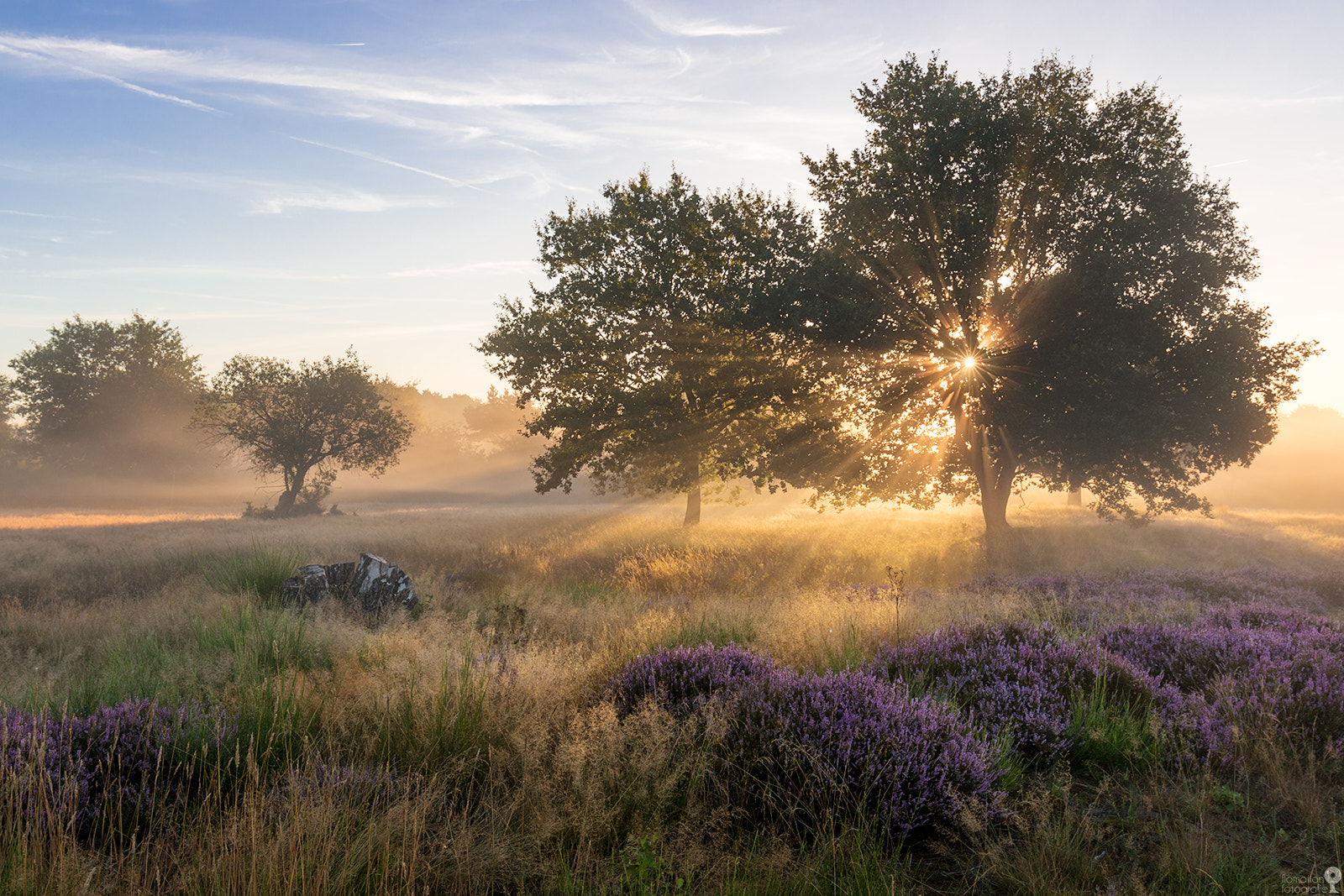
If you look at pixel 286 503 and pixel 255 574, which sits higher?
pixel 255 574

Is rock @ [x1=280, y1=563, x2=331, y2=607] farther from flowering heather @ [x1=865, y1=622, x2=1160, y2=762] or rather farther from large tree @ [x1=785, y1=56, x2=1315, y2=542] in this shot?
large tree @ [x1=785, y1=56, x2=1315, y2=542]

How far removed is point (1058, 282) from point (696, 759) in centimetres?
1556

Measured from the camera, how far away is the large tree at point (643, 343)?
20672mm

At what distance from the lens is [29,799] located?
9.27ft

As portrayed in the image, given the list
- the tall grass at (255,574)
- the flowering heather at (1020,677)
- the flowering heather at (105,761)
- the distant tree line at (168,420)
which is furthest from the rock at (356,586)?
the distant tree line at (168,420)

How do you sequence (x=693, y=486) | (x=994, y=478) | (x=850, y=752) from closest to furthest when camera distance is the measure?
(x=850, y=752) < (x=994, y=478) < (x=693, y=486)

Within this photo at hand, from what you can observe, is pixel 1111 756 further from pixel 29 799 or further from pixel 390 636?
pixel 390 636

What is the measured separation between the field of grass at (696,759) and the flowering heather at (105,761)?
0.02 meters

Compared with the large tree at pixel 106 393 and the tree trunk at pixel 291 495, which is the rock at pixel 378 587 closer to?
the tree trunk at pixel 291 495

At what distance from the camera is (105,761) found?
3414 millimetres

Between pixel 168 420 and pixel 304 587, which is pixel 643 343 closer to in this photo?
pixel 304 587

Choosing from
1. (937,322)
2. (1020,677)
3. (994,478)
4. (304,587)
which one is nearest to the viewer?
(1020,677)

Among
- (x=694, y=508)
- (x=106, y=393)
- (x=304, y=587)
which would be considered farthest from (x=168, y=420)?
(x=304, y=587)

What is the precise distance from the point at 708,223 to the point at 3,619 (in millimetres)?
18932
